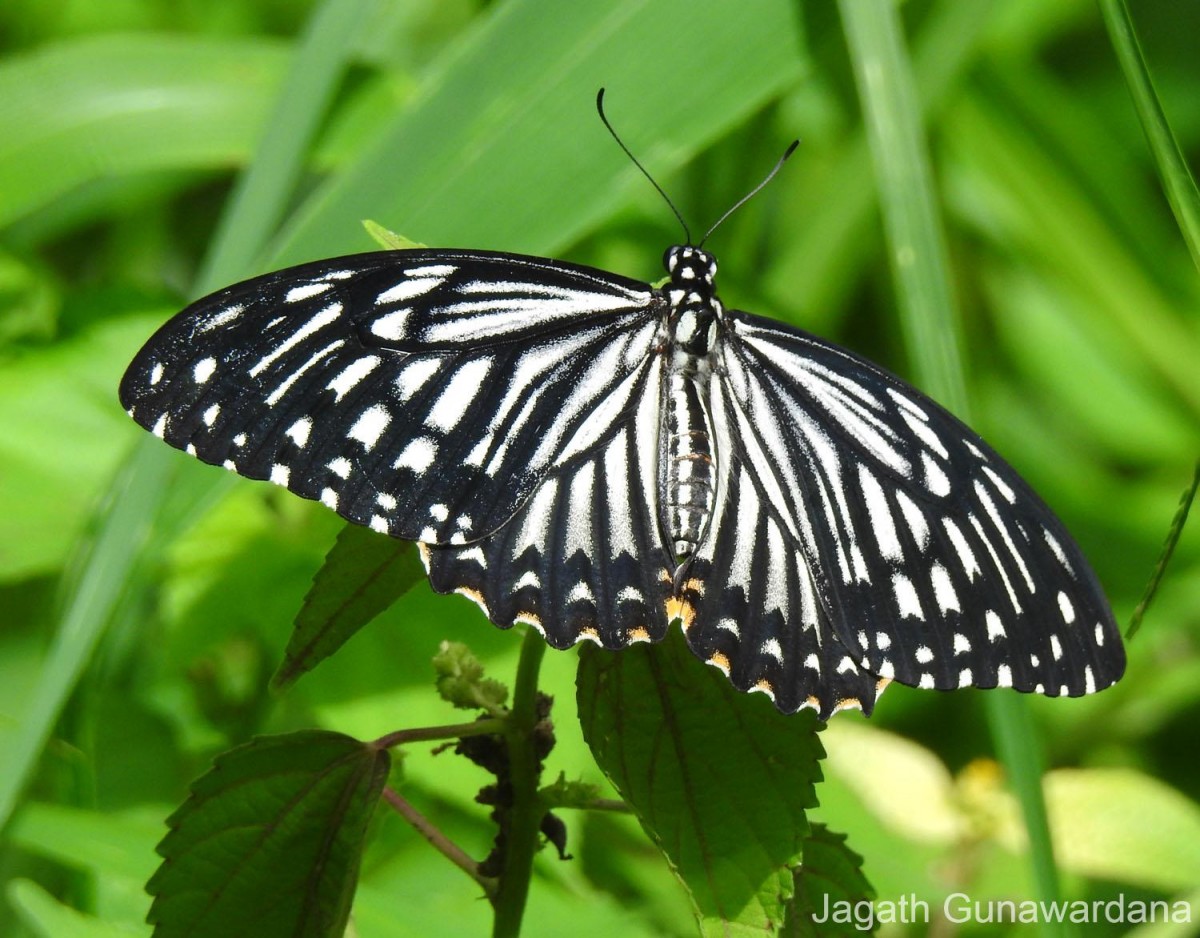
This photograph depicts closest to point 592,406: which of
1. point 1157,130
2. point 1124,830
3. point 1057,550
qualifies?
point 1057,550

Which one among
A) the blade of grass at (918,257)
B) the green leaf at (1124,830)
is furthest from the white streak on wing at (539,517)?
the green leaf at (1124,830)

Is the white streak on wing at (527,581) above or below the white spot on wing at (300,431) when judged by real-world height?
below

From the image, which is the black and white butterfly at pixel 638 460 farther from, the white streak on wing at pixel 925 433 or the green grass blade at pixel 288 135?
the green grass blade at pixel 288 135

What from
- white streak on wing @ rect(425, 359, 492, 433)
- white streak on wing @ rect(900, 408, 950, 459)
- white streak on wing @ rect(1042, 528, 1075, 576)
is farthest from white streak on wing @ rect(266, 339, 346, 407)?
white streak on wing @ rect(1042, 528, 1075, 576)

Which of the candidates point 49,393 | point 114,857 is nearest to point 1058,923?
point 114,857

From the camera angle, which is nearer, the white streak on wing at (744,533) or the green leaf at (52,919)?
the green leaf at (52,919)

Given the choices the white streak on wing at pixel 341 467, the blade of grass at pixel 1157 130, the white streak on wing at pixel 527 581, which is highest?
the blade of grass at pixel 1157 130

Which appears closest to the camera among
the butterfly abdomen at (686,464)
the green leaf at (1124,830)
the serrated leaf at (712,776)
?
the serrated leaf at (712,776)

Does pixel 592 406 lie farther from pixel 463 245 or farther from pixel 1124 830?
pixel 1124 830
